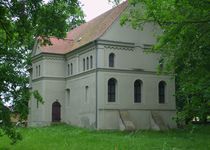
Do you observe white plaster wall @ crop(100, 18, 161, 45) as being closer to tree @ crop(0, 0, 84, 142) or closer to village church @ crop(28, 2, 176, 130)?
village church @ crop(28, 2, 176, 130)

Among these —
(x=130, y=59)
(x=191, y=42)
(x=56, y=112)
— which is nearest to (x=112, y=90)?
(x=130, y=59)

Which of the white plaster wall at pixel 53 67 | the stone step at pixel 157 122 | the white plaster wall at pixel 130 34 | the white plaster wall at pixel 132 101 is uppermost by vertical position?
the white plaster wall at pixel 130 34

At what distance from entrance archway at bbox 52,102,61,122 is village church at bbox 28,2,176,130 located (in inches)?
30.6

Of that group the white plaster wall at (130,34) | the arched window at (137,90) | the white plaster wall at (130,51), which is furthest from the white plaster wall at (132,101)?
the white plaster wall at (130,34)

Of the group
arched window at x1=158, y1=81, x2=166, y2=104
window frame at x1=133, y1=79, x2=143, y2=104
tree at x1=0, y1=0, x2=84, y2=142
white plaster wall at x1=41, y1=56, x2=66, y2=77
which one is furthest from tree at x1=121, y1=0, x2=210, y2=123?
white plaster wall at x1=41, y1=56, x2=66, y2=77

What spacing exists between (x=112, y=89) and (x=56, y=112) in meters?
8.72

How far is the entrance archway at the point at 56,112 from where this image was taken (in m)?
41.8

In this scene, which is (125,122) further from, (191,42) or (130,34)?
(191,42)

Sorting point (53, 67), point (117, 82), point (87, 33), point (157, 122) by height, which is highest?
point (87, 33)

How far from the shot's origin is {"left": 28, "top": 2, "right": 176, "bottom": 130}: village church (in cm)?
3516

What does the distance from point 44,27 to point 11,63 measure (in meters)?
3.33

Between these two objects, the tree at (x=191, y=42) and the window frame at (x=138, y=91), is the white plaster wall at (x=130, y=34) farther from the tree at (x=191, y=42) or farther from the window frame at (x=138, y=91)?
the tree at (x=191, y=42)

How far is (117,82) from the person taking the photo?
3572cm

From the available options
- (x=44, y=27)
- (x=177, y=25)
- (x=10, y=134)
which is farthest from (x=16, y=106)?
(x=177, y=25)
